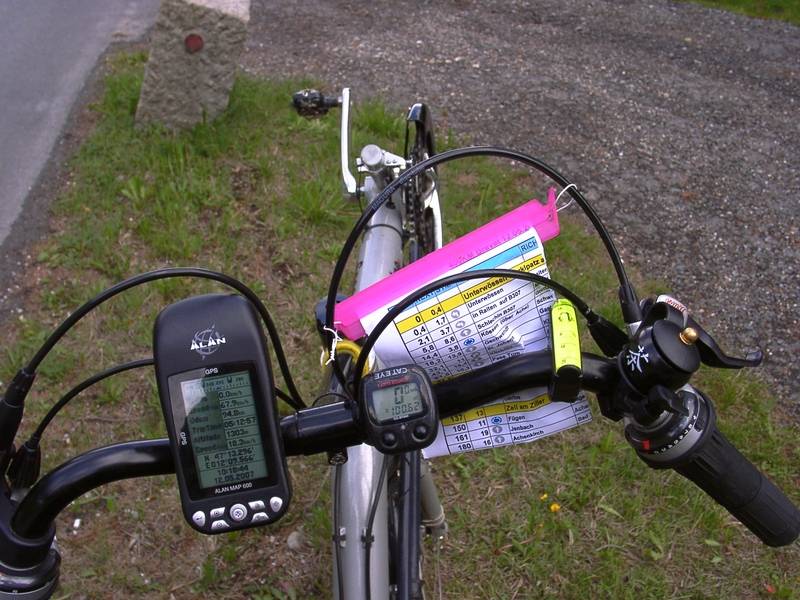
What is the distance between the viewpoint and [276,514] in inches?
37.8

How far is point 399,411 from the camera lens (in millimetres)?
960

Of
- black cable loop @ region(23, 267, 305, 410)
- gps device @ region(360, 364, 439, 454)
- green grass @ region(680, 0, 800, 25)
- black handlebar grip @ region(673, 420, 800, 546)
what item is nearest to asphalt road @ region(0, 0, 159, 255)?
black cable loop @ region(23, 267, 305, 410)

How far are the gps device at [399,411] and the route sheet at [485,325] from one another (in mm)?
108

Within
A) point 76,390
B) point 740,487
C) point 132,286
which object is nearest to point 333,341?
point 132,286

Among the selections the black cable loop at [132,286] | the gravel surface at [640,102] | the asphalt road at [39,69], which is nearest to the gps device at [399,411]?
the black cable loop at [132,286]

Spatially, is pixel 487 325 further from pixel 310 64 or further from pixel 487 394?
pixel 310 64

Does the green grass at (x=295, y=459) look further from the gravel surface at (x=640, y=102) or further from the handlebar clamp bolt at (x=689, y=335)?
the handlebar clamp bolt at (x=689, y=335)

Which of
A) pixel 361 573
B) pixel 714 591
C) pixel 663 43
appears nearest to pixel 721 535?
pixel 714 591

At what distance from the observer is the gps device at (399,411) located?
955mm

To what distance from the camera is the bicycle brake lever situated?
0.97 m

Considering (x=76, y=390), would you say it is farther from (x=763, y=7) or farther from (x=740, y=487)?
(x=763, y=7)

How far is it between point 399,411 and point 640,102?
516cm

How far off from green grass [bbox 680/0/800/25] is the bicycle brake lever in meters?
7.50

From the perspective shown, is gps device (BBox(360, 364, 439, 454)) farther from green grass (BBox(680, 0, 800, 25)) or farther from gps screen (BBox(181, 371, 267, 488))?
green grass (BBox(680, 0, 800, 25))
